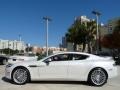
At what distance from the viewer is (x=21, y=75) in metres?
12.6

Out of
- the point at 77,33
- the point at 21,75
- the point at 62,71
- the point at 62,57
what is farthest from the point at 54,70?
the point at 77,33

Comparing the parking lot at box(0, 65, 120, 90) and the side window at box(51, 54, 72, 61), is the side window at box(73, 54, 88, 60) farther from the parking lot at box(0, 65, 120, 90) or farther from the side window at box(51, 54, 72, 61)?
the parking lot at box(0, 65, 120, 90)

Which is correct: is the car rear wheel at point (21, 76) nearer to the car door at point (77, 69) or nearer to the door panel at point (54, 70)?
the door panel at point (54, 70)

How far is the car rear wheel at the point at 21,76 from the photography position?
12.6 meters

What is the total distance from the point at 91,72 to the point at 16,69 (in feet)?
9.72

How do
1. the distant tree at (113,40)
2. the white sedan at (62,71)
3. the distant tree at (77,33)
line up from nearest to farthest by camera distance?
the white sedan at (62,71) → the distant tree at (113,40) → the distant tree at (77,33)

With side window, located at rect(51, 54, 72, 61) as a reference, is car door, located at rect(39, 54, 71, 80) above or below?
below

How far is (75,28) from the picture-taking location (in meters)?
64.2

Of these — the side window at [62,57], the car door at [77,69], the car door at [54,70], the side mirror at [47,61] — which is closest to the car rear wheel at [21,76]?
the car door at [54,70]

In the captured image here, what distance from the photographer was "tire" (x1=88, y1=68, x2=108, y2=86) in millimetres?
12484

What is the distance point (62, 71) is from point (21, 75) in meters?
1.62

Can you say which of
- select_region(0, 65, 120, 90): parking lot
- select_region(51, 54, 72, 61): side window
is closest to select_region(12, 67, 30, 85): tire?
select_region(0, 65, 120, 90): parking lot

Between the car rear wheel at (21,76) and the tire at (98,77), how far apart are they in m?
2.49

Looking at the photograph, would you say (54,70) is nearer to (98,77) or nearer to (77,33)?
(98,77)
